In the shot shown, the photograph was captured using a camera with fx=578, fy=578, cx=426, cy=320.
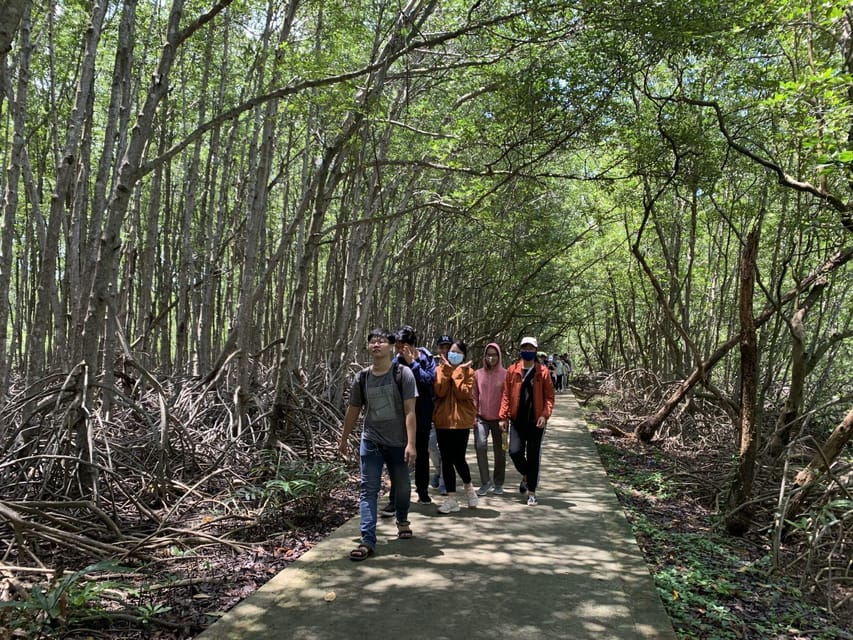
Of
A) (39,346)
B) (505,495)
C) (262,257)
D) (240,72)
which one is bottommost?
(505,495)

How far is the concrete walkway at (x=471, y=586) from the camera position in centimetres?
291

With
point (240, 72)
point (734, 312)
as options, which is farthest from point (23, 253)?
point (734, 312)

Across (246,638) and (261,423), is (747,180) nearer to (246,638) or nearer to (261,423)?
(261,423)

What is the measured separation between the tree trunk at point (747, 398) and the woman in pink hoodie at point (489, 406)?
2.12 m

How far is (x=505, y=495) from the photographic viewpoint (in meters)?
5.80

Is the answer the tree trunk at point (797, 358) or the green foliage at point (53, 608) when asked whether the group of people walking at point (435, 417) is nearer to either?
the green foliage at point (53, 608)

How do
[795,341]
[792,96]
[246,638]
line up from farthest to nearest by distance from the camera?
[795,341] → [792,96] → [246,638]

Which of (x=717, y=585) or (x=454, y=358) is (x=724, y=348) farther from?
(x=717, y=585)

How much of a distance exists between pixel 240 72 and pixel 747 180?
933cm

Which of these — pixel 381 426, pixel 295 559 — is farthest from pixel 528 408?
pixel 295 559

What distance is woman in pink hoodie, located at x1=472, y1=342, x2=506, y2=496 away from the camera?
18.5 feet

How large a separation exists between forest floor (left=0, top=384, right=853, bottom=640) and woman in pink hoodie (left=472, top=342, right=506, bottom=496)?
1346mm

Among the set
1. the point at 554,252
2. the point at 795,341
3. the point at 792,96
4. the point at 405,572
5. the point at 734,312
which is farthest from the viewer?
the point at 554,252

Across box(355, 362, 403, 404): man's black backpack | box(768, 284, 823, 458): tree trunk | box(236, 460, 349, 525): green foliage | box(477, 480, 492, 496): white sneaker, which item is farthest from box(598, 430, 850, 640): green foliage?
box(236, 460, 349, 525): green foliage
